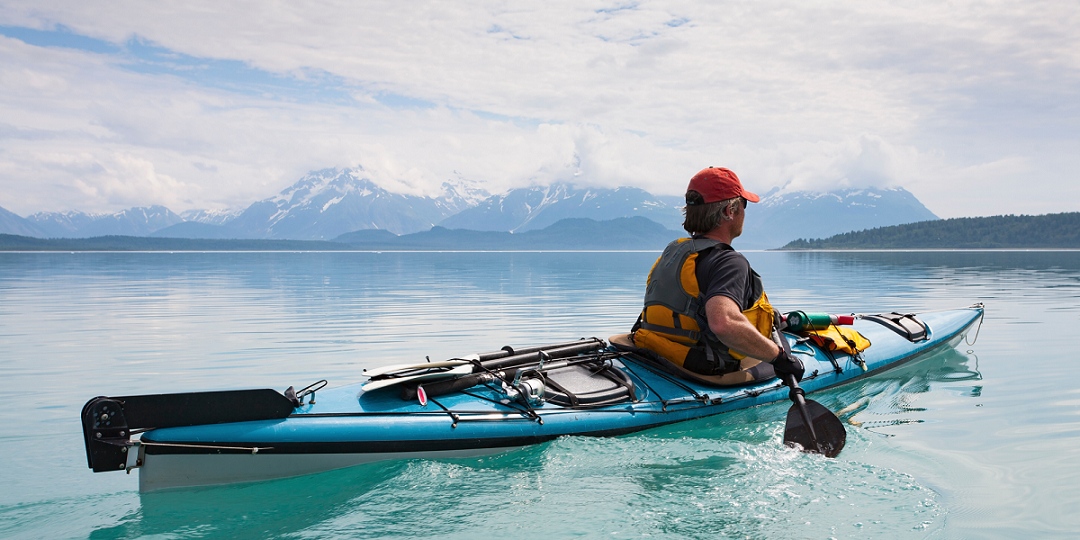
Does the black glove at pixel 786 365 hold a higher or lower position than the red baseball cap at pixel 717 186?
lower

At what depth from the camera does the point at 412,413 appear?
236 inches

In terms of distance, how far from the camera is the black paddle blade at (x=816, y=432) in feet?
21.2

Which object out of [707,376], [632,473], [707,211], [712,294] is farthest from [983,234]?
[632,473]

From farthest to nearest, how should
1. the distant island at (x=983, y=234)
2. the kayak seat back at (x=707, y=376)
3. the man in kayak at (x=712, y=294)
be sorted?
1. the distant island at (x=983, y=234)
2. the kayak seat back at (x=707, y=376)
3. the man in kayak at (x=712, y=294)

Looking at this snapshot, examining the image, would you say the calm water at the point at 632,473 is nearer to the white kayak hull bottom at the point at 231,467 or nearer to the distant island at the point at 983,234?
the white kayak hull bottom at the point at 231,467

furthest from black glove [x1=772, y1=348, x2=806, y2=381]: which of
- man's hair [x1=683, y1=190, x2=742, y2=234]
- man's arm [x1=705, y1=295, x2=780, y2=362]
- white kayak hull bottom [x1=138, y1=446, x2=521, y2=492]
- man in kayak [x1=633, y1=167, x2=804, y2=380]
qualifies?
white kayak hull bottom [x1=138, y1=446, x2=521, y2=492]

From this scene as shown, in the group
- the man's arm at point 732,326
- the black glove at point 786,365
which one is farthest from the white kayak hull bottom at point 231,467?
the black glove at point 786,365

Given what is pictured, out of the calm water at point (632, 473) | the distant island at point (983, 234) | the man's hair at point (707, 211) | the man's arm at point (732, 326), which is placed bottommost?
the calm water at point (632, 473)

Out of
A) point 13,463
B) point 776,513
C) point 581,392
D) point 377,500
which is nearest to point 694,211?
point 581,392

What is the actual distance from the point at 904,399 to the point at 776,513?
5460 millimetres

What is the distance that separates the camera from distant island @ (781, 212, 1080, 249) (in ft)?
532

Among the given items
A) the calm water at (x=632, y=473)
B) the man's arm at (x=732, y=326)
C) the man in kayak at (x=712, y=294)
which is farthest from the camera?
the man in kayak at (x=712, y=294)

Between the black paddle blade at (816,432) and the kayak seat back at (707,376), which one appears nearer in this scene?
the black paddle blade at (816,432)

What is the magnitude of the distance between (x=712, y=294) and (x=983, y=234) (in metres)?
195
